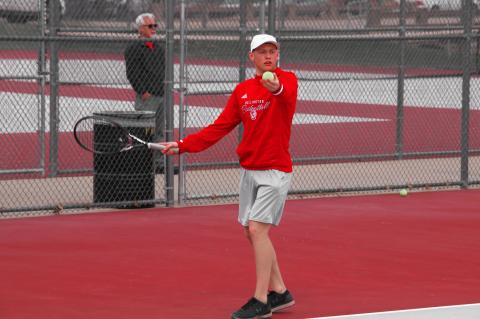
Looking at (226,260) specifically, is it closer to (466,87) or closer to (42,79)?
(42,79)

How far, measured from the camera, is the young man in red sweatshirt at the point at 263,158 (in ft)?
29.1

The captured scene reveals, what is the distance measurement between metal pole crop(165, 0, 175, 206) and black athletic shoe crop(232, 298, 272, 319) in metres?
5.56

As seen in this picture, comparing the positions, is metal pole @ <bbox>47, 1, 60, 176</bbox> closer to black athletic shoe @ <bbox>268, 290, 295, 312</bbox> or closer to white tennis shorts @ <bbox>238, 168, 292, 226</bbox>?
white tennis shorts @ <bbox>238, 168, 292, 226</bbox>

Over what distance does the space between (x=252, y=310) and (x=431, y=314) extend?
126 cm

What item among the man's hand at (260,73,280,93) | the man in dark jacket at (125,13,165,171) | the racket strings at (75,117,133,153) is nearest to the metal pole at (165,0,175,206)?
the racket strings at (75,117,133,153)

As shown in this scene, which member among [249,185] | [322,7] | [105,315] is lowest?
[105,315]

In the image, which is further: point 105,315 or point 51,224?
point 51,224

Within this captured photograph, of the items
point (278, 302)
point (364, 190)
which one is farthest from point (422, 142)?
point (278, 302)

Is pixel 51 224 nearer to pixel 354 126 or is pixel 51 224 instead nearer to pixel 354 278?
pixel 354 278

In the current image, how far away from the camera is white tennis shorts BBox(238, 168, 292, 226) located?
8.95 metres

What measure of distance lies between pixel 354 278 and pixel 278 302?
1.46m

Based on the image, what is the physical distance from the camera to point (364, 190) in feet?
50.0

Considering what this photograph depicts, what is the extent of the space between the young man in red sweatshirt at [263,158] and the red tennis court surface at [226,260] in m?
0.34

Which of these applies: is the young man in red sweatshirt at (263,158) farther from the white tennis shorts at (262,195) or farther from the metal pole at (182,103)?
Result: the metal pole at (182,103)
